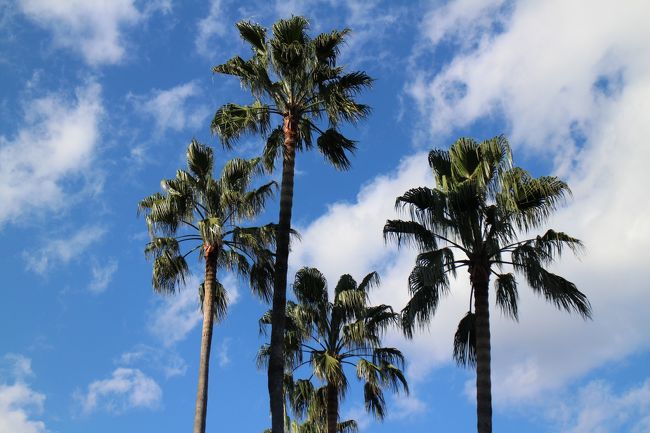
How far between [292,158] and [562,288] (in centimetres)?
759

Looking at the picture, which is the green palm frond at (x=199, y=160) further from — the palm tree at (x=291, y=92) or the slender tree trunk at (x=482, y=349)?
the slender tree trunk at (x=482, y=349)

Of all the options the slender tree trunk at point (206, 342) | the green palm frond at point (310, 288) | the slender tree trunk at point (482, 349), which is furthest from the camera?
the green palm frond at point (310, 288)

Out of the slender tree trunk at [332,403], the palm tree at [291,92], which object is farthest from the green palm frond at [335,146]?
the slender tree trunk at [332,403]

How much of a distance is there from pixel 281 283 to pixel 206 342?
4813mm

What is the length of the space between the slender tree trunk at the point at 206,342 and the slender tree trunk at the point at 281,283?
4370 millimetres

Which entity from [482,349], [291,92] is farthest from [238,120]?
[482,349]

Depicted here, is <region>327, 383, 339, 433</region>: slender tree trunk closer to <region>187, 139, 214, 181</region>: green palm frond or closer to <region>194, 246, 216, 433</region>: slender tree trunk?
<region>194, 246, 216, 433</region>: slender tree trunk

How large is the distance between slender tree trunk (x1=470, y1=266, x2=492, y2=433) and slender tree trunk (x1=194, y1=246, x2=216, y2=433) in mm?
8251

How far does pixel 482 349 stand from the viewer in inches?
688

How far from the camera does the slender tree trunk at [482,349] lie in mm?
16797

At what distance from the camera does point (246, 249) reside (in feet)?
78.6

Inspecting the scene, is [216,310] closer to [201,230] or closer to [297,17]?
[201,230]

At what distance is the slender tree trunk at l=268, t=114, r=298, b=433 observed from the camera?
17750mm

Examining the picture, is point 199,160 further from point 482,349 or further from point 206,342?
point 482,349
